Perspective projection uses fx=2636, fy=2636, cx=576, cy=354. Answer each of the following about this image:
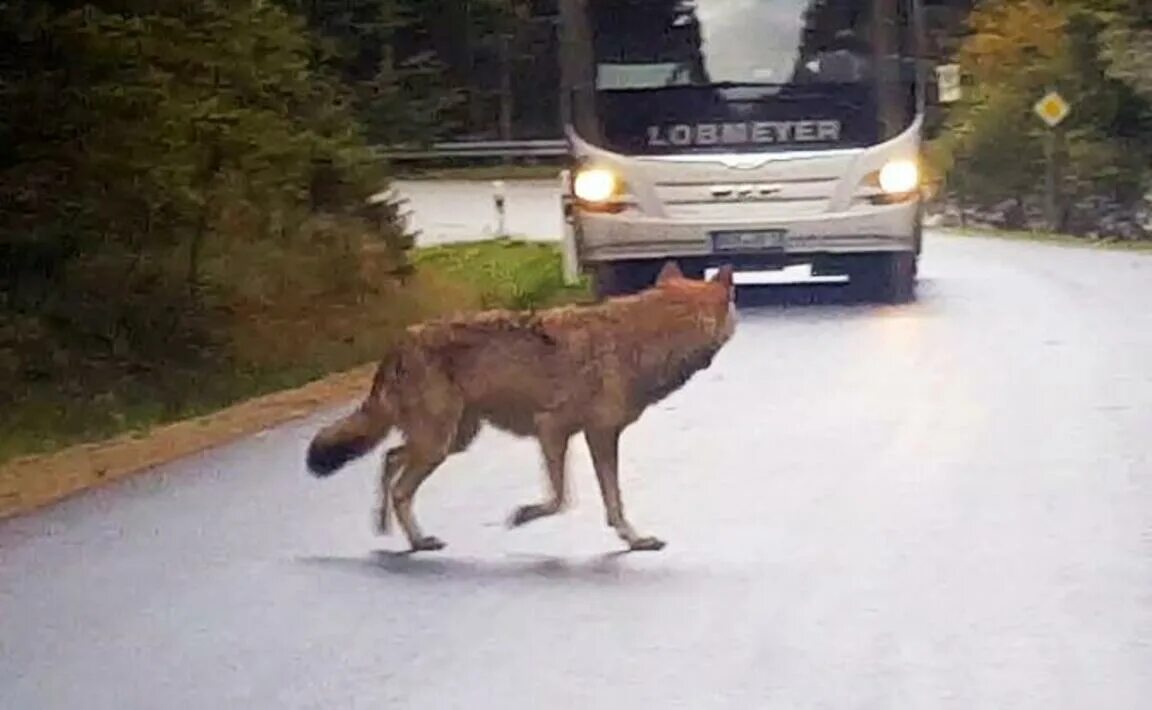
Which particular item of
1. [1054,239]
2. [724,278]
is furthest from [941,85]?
[1054,239]

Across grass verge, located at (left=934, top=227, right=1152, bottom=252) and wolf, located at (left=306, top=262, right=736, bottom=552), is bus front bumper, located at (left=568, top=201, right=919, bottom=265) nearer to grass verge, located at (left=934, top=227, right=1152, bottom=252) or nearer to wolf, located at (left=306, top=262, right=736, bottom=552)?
wolf, located at (left=306, top=262, right=736, bottom=552)

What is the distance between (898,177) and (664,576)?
13934mm

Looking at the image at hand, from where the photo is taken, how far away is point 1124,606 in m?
9.33

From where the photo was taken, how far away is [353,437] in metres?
10.6

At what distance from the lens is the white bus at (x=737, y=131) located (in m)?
23.0

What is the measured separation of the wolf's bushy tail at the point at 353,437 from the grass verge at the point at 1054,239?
104 ft

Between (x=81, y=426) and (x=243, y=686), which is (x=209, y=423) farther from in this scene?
(x=243, y=686)

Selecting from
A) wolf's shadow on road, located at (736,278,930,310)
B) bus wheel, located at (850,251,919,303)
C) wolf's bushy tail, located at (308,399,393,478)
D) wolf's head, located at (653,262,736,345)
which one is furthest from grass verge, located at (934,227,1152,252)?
wolf's bushy tail, located at (308,399,393,478)

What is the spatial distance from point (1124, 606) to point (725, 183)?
1389cm

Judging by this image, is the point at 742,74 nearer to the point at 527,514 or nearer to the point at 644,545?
the point at 527,514

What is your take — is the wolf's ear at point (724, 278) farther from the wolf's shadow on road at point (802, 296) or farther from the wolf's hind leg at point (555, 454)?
the wolf's shadow on road at point (802, 296)

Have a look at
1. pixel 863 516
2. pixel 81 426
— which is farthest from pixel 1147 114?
pixel 863 516

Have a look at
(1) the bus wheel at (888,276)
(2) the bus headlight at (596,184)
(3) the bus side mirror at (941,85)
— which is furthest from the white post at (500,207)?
(2) the bus headlight at (596,184)

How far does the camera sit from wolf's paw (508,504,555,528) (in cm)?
1056
